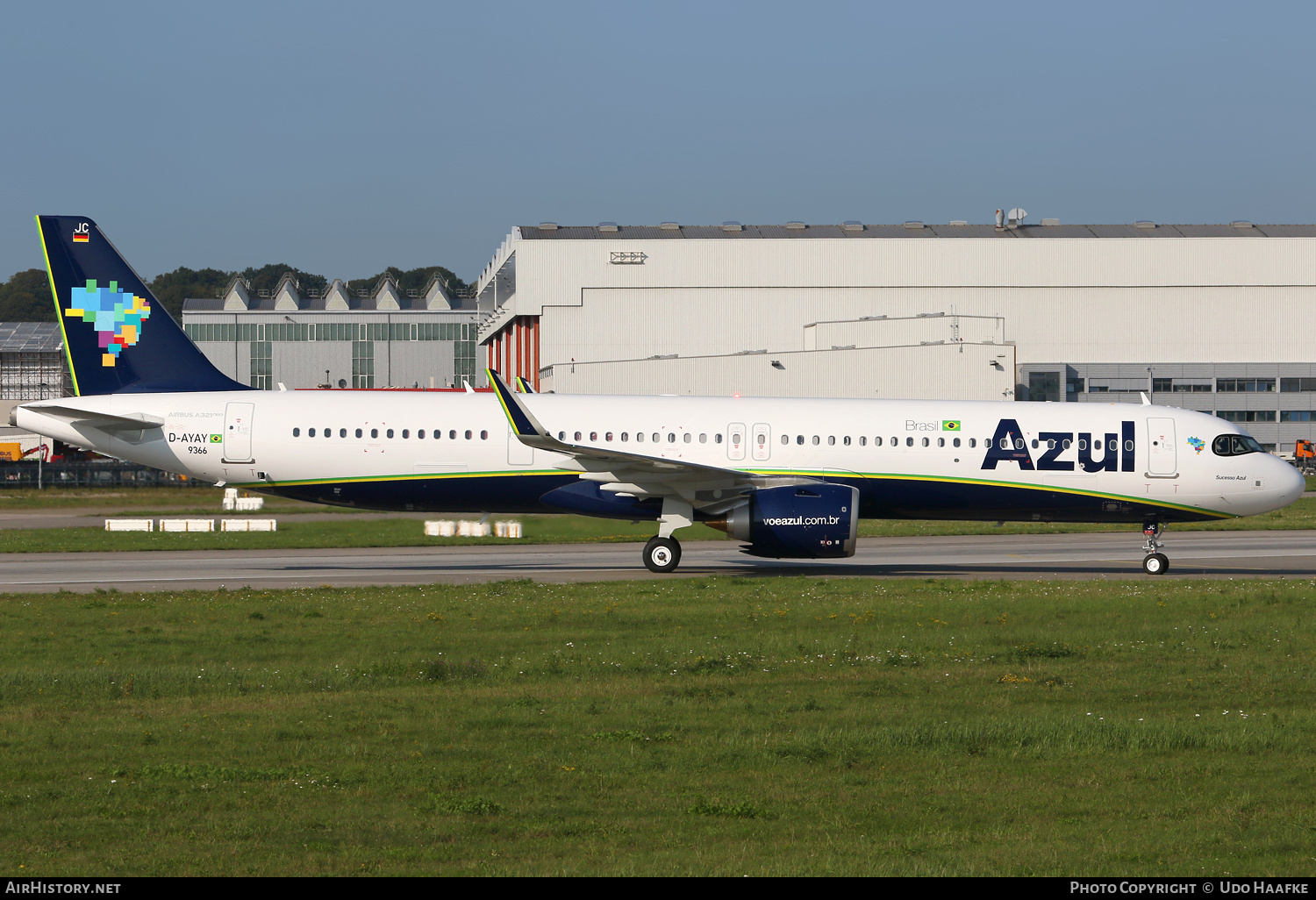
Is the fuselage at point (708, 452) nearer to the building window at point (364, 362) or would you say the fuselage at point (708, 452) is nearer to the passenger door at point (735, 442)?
the passenger door at point (735, 442)

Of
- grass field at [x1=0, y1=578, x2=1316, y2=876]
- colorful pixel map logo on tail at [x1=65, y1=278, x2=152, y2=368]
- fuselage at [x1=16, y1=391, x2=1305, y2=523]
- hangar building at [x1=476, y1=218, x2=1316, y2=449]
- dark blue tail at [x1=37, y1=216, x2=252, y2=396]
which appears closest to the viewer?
grass field at [x1=0, y1=578, x2=1316, y2=876]

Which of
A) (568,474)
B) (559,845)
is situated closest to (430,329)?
(568,474)

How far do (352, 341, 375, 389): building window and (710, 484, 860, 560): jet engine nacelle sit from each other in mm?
103355

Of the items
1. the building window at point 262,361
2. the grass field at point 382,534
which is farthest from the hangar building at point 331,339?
the grass field at point 382,534

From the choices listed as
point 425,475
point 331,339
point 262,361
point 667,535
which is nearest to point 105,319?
point 425,475

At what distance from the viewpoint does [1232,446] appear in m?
27.6

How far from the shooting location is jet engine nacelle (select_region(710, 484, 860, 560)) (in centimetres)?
2491

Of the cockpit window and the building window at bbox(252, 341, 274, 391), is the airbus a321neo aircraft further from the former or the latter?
the building window at bbox(252, 341, 274, 391)

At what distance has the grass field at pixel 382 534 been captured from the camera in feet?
110

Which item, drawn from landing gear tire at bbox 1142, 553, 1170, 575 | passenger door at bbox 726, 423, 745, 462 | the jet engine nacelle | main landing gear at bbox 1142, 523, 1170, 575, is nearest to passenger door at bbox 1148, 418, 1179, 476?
main landing gear at bbox 1142, 523, 1170, 575

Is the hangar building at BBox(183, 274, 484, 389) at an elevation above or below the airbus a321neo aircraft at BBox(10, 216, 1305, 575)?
above
